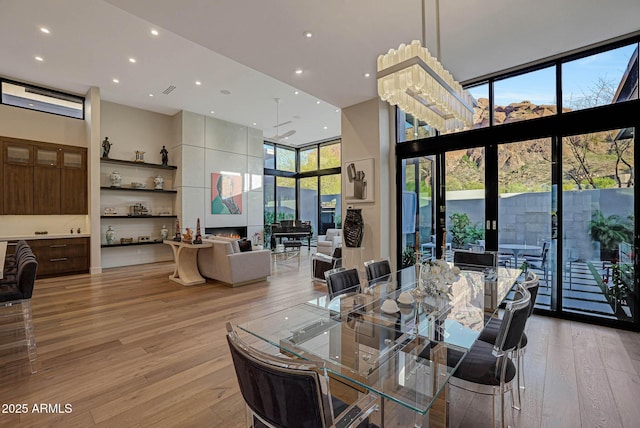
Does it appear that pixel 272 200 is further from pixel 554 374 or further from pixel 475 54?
pixel 554 374

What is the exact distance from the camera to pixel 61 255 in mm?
5809

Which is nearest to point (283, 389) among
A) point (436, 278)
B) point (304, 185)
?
point (436, 278)

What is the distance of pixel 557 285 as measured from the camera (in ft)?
12.3

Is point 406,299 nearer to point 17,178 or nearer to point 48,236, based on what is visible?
point 48,236

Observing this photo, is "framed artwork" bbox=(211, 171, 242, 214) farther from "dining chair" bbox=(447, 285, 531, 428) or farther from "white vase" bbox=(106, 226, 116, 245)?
"dining chair" bbox=(447, 285, 531, 428)

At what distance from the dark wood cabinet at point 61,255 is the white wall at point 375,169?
17.9 ft

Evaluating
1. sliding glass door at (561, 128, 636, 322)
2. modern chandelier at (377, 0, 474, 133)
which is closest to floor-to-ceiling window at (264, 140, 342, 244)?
sliding glass door at (561, 128, 636, 322)

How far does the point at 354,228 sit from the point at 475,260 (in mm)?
2036

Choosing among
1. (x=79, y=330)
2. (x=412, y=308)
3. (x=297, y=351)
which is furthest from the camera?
(x=79, y=330)

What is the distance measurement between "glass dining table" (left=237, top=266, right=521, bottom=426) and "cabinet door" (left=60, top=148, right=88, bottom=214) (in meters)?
6.59

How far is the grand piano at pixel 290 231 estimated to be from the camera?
9117 millimetres

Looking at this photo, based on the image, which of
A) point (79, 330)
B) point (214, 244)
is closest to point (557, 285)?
point (214, 244)

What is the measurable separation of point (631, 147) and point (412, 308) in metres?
3.46

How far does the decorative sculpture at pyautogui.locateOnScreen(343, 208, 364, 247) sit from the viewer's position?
16.8ft
